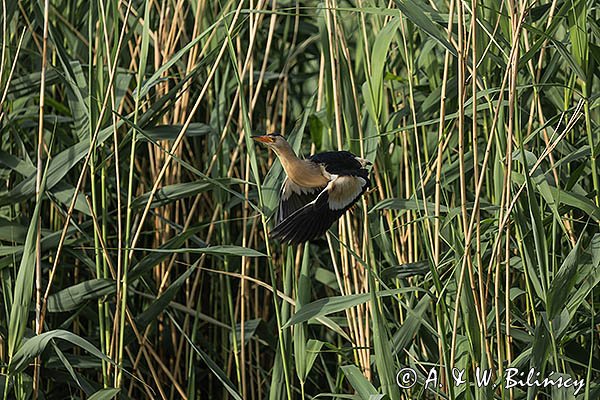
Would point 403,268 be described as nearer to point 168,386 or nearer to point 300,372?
point 300,372

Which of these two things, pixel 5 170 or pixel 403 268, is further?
pixel 5 170

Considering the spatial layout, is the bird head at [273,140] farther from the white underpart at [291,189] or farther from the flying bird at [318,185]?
the white underpart at [291,189]

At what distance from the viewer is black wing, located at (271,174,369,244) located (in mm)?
1302

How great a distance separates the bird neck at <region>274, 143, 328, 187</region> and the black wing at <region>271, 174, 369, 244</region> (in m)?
0.02

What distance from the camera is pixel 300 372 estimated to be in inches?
59.9

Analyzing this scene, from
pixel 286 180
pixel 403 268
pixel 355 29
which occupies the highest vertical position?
pixel 355 29

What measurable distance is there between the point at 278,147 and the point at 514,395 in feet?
2.07

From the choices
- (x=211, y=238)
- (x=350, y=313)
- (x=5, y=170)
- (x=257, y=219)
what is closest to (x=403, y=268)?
(x=350, y=313)
